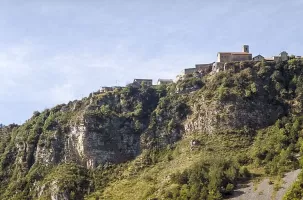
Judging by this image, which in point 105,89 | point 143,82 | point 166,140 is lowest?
point 166,140

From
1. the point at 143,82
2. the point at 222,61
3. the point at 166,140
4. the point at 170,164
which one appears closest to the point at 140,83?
the point at 143,82

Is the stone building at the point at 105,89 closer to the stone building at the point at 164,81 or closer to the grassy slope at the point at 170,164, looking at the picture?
the stone building at the point at 164,81

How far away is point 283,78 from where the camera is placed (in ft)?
511

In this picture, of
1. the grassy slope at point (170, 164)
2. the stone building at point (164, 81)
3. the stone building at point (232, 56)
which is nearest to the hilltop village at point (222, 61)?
the stone building at point (232, 56)

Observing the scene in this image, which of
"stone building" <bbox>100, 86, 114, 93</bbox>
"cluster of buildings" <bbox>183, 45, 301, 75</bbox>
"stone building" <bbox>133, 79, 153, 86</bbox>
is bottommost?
"stone building" <bbox>100, 86, 114, 93</bbox>

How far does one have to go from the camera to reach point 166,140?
15150 centimetres

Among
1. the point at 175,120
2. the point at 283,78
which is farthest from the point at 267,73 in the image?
the point at 175,120

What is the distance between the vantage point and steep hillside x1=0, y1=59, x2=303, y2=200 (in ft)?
426

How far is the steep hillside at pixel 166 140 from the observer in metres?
130

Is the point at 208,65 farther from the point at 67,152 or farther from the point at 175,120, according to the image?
the point at 67,152

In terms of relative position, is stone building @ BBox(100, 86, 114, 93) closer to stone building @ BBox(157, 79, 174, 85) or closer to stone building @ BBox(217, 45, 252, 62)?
stone building @ BBox(157, 79, 174, 85)

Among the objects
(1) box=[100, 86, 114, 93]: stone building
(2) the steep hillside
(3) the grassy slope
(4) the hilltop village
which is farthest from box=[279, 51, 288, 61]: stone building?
(1) box=[100, 86, 114, 93]: stone building

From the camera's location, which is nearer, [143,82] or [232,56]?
[232,56]

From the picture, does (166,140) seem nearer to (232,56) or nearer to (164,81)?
(232,56)
